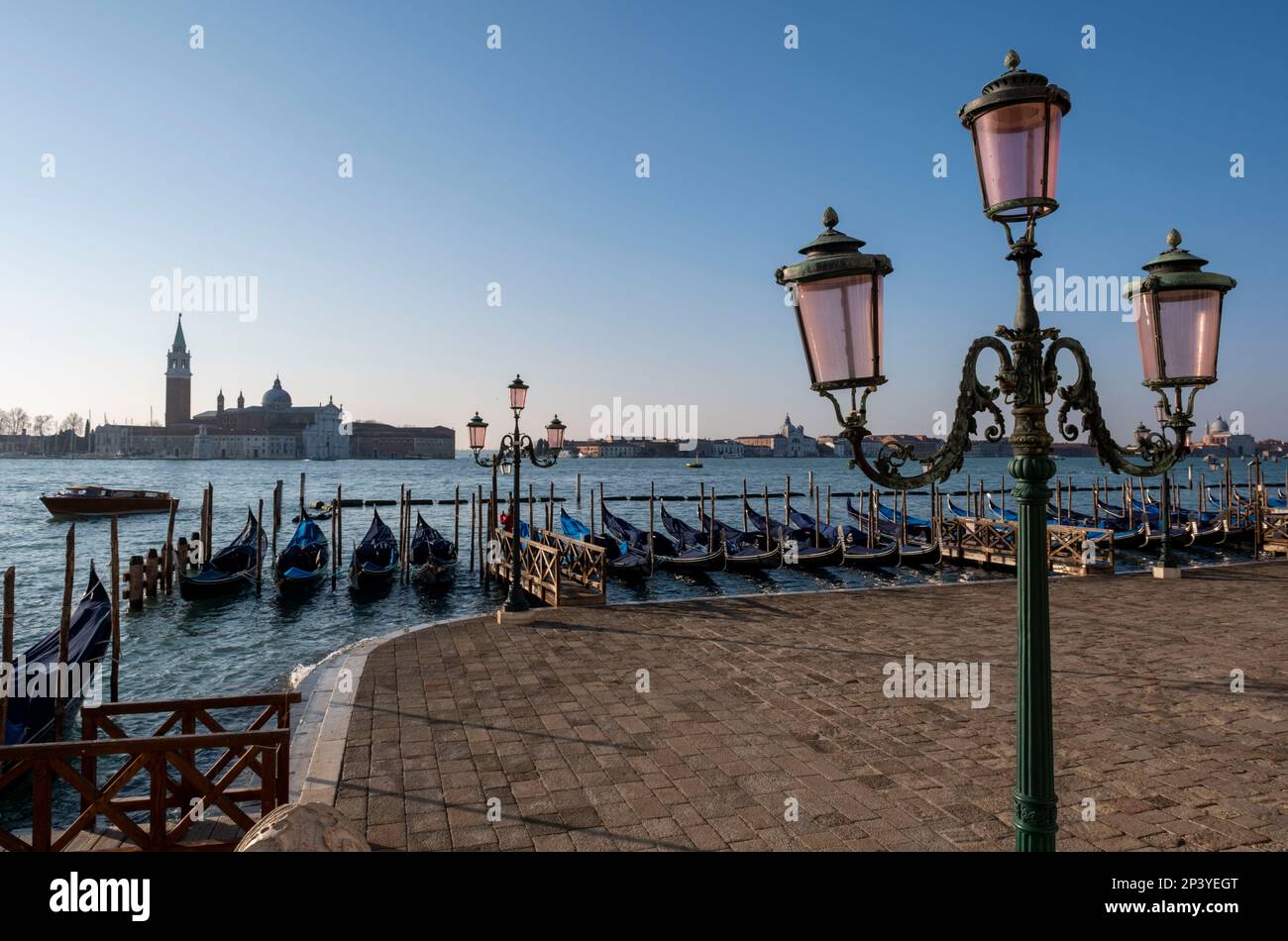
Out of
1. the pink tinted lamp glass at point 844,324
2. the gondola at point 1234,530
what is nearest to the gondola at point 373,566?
the pink tinted lamp glass at point 844,324

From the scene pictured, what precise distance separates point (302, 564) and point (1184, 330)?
77.8ft

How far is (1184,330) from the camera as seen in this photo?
3402 mm

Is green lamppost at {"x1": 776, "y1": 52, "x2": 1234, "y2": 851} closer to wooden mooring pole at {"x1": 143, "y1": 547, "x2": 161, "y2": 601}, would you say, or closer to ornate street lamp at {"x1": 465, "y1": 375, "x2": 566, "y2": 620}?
ornate street lamp at {"x1": 465, "y1": 375, "x2": 566, "y2": 620}

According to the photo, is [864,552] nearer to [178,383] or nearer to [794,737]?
[794,737]

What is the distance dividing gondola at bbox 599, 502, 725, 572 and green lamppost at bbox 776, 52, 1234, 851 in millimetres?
21805

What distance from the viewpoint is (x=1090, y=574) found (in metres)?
15.2

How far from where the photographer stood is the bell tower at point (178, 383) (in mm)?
143000

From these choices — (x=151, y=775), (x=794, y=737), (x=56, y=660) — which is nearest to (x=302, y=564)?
(x=56, y=660)

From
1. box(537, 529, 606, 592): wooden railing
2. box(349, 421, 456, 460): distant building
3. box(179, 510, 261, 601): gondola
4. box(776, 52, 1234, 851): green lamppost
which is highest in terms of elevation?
box(349, 421, 456, 460): distant building

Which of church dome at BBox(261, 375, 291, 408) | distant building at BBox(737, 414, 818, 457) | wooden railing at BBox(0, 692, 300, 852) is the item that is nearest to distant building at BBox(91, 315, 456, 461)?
church dome at BBox(261, 375, 291, 408)

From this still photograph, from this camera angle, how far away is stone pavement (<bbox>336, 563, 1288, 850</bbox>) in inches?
181
